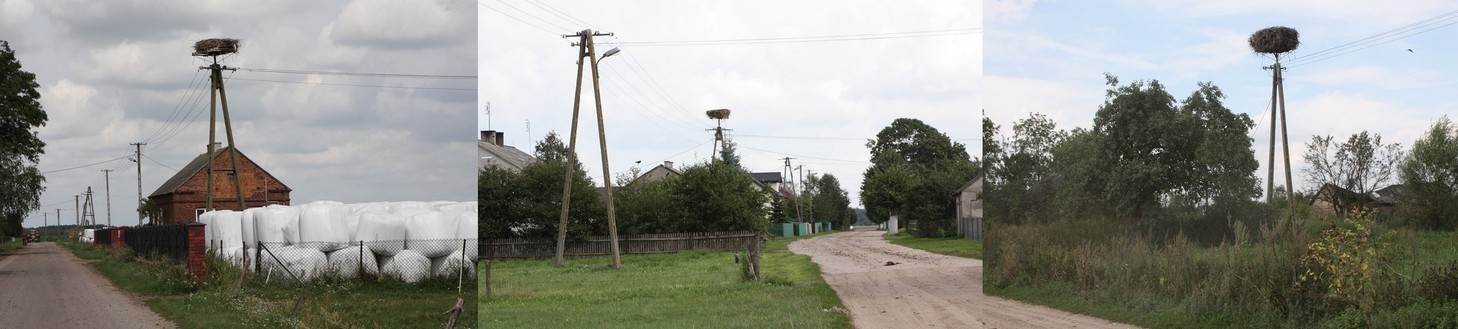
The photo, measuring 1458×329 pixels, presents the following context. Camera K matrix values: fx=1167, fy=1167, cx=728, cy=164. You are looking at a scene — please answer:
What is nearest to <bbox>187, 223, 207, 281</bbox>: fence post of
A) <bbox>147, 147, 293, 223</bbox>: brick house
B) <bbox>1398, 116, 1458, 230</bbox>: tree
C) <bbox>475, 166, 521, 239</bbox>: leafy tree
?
<bbox>147, 147, 293, 223</bbox>: brick house

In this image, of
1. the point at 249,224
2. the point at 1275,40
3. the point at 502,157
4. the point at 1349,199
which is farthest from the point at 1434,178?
the point at 502,157

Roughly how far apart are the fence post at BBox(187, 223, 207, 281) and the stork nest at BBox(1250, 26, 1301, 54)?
10.8 meters

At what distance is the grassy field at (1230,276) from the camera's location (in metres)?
7.23

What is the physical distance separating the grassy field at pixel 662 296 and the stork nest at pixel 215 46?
14.6 ft

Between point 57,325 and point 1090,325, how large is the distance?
7.14 metres

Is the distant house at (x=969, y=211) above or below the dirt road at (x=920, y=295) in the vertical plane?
above

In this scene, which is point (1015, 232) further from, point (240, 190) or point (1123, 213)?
point (240, 190)

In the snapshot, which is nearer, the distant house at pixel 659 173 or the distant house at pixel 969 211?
the distant house at pixel 969 211

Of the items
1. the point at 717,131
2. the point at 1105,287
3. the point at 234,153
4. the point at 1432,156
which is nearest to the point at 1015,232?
the point at 1105,287

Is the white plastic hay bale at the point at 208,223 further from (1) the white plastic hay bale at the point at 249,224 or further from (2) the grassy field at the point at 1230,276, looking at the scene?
(2) the grassy field at the point at 1230,276

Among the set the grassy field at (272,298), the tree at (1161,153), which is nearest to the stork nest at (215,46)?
the grassy field at (272,298)

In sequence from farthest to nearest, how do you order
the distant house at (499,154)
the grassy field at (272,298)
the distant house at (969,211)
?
the distant house at (499,154) < the distant house at (969,211) < the grassy field at (272,298)

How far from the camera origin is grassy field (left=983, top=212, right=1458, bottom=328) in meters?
7.23

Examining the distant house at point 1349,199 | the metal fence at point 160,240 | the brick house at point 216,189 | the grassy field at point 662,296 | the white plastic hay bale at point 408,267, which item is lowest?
the grassy field at point 662,296
